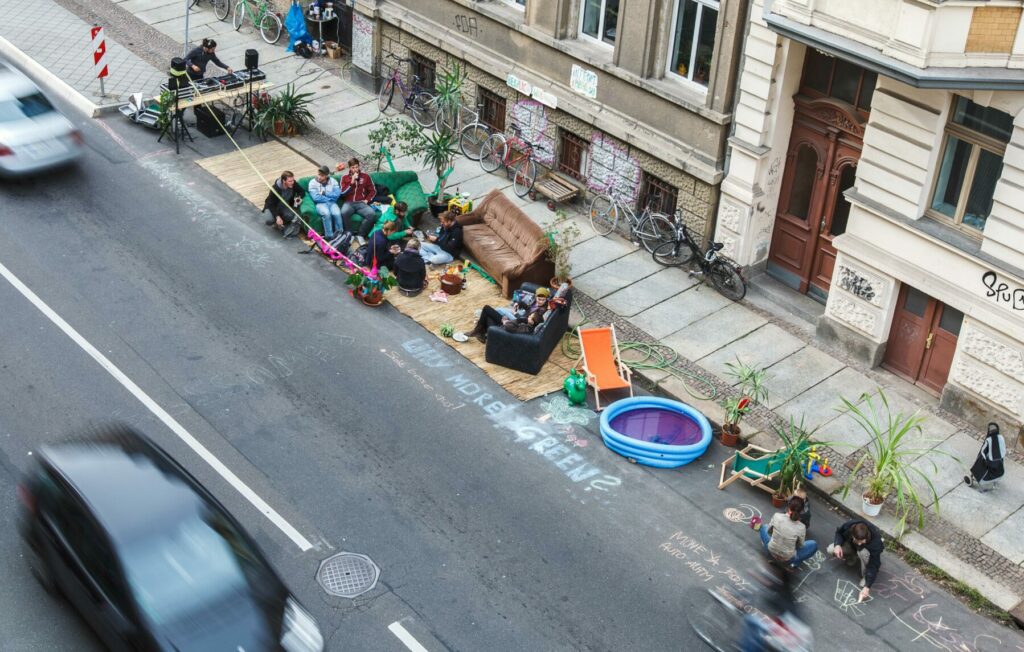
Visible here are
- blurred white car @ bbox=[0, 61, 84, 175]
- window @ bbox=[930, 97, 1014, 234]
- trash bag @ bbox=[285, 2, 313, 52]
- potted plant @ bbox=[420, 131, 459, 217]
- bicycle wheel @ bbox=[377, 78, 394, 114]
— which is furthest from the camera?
trash bag @ bbox=[285, 2, 313, 52]

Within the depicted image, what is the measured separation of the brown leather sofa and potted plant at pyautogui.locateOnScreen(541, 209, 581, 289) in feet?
0.40

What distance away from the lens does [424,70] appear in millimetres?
27625

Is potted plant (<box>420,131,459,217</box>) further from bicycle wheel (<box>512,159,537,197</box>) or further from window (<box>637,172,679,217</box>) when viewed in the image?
window (<box>637,172,679,217</box>)

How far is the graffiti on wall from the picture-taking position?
1110 inches

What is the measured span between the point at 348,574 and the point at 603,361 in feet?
19.3

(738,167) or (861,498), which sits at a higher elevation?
(738,167)

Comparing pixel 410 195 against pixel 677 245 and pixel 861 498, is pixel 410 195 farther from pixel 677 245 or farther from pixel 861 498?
pixel 861 498

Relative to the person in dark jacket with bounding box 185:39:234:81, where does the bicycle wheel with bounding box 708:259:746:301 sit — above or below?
below

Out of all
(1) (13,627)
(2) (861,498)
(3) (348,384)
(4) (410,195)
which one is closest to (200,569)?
(1) (13,627)

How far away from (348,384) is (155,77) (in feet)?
42.2

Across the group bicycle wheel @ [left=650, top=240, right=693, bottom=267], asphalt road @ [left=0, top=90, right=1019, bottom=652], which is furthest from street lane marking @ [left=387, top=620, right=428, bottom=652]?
bicycle wheel @ [left=650, top=240, right=693, bottom=267]

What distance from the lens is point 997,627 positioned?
15789 mm

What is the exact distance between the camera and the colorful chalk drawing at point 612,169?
76.2 feet

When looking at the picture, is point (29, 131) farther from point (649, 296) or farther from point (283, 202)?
point (649, 296)
